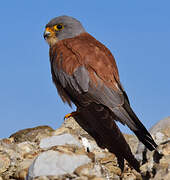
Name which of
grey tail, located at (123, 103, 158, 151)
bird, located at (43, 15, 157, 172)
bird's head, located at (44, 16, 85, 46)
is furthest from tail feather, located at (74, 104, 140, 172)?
bird's head, located at (44, 16, 85, 46)

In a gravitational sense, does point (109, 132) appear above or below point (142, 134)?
above

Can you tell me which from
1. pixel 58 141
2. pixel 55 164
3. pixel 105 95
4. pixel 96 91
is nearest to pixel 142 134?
pixel 105 95

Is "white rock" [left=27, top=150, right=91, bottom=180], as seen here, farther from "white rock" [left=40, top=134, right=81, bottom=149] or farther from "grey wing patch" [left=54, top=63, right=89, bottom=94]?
"grey wing patch" [left=54, top=63, right=89, bottom=94]

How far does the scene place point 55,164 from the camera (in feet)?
11.3

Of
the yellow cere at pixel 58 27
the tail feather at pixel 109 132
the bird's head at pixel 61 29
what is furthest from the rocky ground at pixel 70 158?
the yellow cere at pixel 58 27

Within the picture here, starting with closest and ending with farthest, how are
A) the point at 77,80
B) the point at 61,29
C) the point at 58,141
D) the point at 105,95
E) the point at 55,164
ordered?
the point at 55,164
the point at 58,141
the point at 105,95
the point at 77,80
the point at 61,29

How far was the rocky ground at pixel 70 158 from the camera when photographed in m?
3.37

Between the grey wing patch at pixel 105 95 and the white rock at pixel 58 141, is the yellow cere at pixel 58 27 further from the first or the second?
the white rock at pixel 58 141

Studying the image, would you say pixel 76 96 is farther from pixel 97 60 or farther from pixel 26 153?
pixel 26 153

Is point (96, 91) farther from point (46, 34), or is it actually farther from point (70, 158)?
point (46, 34)

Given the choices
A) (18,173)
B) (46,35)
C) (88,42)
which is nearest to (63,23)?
(46,35)

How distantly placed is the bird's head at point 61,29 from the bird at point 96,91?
0.37 feet

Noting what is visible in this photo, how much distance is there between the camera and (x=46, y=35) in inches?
243

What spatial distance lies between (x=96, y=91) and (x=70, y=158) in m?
1.63
